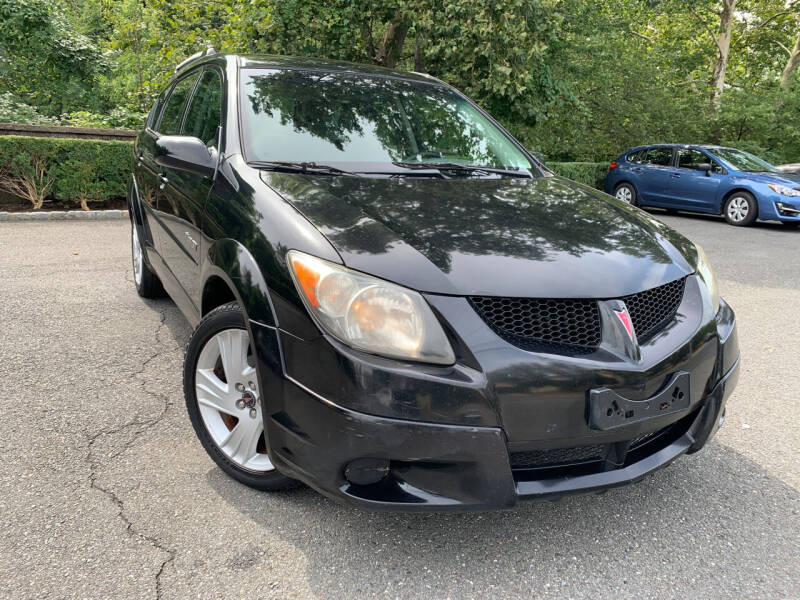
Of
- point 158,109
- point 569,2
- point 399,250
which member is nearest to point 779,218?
point 569,2

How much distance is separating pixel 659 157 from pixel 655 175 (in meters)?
0.49

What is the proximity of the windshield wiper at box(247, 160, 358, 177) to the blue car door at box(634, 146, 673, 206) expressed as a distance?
11.9 meters

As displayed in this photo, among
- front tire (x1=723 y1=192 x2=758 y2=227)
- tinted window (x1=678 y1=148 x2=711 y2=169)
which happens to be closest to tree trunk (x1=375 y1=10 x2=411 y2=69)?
tinted window (x1=678 y1=148 x2=711 y2=169)

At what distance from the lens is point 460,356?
187 cm

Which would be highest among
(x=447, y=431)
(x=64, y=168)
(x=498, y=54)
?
(x=498, y=54)

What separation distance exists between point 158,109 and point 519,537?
387 cm

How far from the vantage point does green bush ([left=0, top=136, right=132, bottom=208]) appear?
28.9 feet

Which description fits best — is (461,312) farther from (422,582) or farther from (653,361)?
(422,582)

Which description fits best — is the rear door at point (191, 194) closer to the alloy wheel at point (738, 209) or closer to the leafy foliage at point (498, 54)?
the leafy foliage at point (498, 54)

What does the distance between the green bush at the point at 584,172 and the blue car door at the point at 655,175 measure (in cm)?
144

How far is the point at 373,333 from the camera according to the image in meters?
1.88

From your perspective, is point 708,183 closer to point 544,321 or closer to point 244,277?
point 544,321

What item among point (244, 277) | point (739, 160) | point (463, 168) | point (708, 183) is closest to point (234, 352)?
point (244, 277)

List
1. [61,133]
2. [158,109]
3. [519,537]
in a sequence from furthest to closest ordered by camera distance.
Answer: [61,133] < [158,109] < [519,537]
